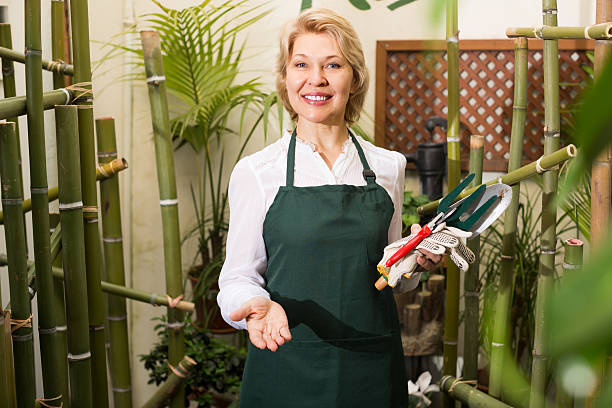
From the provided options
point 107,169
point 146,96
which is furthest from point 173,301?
point 146,96

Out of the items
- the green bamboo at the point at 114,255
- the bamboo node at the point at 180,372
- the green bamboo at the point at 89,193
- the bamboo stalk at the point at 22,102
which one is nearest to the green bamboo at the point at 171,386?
the bamboo node at the point at 180,372

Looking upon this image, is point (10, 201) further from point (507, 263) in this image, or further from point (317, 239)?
point (507, 263)

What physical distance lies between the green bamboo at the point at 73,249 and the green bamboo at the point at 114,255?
0.35 m

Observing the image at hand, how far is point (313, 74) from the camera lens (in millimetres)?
1395

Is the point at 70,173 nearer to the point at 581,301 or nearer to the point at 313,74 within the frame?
the point at 313,74

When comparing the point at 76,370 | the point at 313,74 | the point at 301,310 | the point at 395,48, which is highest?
the point at 395,48

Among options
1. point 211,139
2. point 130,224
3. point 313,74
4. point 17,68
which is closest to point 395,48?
point 211,139

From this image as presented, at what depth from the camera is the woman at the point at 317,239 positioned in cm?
139

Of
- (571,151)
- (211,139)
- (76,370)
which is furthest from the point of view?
(211,139)

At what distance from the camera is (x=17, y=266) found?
4.23ft

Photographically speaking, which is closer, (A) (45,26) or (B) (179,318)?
(B) (179,318)

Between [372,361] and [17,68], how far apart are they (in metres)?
1.68

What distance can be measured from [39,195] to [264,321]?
57cm

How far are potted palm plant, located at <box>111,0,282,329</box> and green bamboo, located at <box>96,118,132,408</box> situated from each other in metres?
0.86
